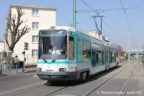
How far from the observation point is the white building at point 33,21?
42.0m

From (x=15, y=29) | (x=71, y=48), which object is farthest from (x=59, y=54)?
(x=15, y=29)

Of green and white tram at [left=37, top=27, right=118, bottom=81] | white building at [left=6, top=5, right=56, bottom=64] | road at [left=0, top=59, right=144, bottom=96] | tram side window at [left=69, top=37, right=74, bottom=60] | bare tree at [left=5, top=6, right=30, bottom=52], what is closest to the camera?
road at [left=0, top=59, right=144, bottom=96]

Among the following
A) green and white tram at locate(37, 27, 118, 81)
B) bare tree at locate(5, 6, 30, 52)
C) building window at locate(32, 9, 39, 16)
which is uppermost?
Result: building window at locate(32, 9, 39, 16)

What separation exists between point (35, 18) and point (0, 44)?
16600mm

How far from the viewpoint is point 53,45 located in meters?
10.6

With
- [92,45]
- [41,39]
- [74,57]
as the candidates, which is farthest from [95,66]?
[41,39]

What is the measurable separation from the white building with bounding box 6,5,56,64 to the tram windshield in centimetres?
3093

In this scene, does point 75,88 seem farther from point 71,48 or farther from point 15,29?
point 15,29

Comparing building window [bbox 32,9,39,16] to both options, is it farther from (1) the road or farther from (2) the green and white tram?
(2) the green and white tram

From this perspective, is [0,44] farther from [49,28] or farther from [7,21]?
[49,28]

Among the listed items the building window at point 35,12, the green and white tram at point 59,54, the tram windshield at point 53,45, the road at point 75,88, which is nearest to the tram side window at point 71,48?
the green and white tram at point 59,54

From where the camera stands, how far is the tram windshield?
34.5ft

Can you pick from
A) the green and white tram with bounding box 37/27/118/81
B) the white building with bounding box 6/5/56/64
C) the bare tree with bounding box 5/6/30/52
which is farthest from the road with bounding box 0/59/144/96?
the white building with bounding box 6/5/56/64

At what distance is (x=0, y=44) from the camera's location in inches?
2158
